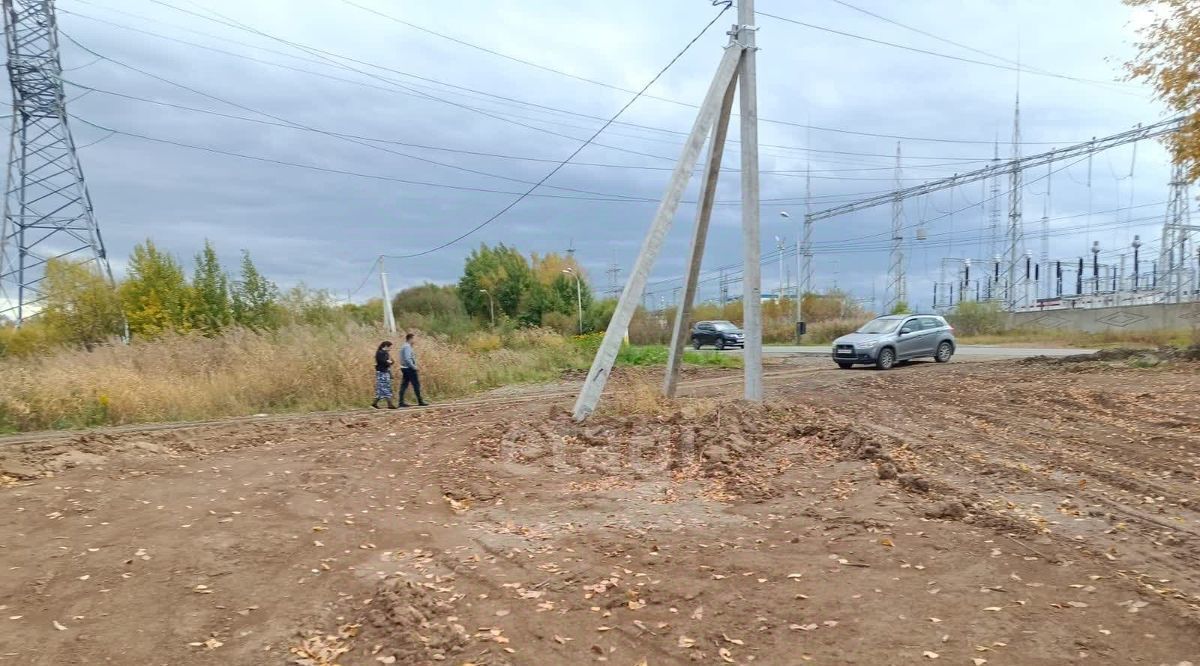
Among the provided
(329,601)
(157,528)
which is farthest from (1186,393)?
(157,528)

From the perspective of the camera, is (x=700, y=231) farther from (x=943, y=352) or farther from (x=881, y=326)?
(x=943, y=352)

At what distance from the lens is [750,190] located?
12.6m

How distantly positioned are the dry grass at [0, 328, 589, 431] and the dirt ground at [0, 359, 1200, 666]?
5167 millimetres

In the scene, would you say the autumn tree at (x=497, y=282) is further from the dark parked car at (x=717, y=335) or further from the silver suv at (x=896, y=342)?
the silver suv at (x=896, y=342)

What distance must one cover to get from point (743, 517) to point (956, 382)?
11.8m

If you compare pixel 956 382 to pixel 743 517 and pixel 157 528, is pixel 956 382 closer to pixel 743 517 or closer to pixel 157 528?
pixel 743 517

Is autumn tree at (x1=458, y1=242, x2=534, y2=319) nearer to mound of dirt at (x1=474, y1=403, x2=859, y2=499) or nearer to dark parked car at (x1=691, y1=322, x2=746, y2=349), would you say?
dark parked car at (x1=691, y1=322, x2=746, y2=349)

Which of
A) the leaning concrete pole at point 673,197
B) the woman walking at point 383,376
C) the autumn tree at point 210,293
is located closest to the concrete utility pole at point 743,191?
the leaning concrete pole at point 673,197

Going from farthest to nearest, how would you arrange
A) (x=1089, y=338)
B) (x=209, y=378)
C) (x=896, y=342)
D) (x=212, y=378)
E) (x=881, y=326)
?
(x=1089, y=338)
(x=881, y=326)
(x=896, y=342)
(x=209, y=378)
(x=212, y=378)

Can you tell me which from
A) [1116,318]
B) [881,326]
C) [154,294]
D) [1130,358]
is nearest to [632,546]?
[881,326]

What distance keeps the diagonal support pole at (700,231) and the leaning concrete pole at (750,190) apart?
380 mm

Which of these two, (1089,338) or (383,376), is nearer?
(383,376)

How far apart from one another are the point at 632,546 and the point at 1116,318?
1785 inches

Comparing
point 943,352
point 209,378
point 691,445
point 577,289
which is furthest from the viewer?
point 577,289
